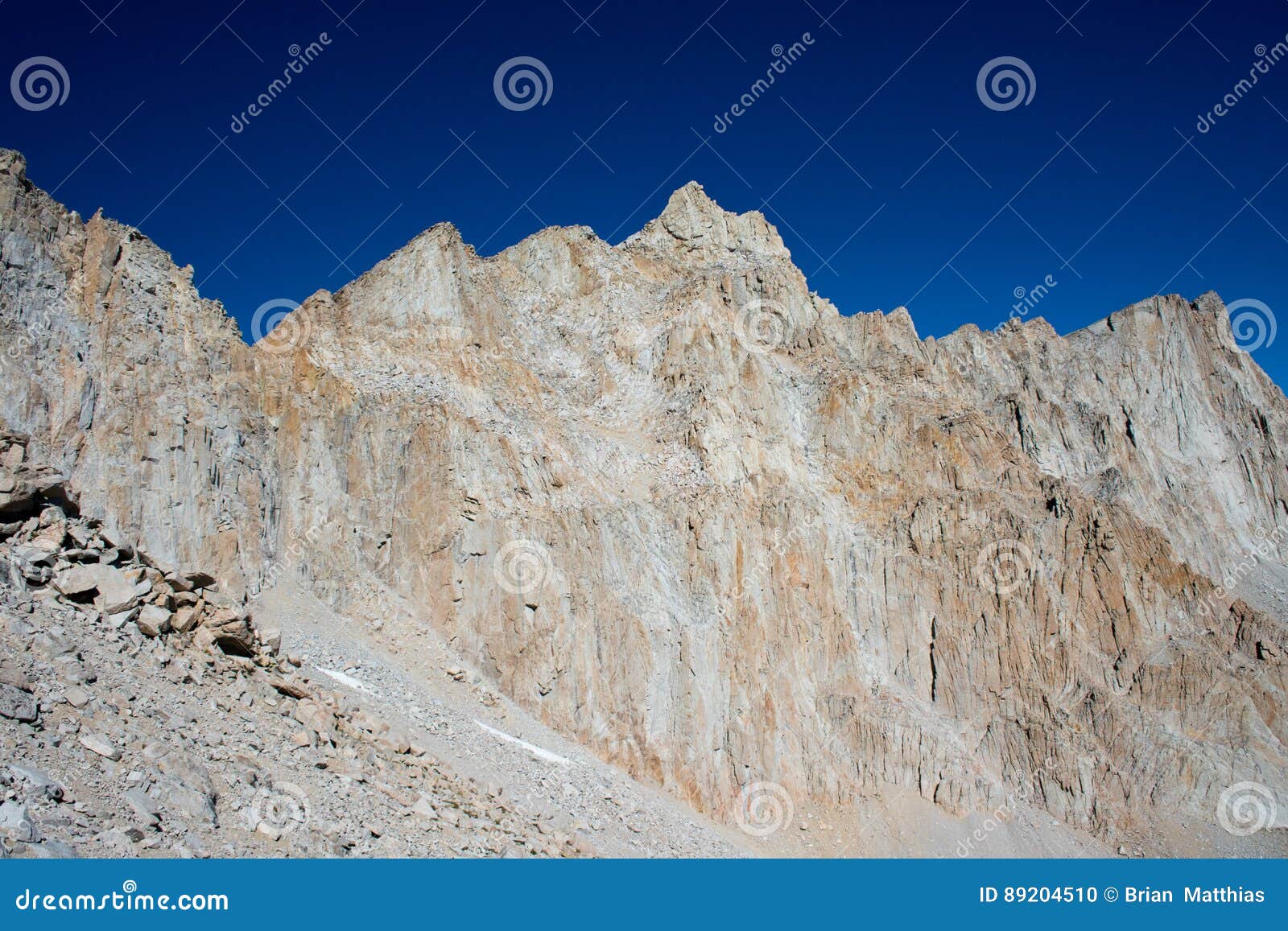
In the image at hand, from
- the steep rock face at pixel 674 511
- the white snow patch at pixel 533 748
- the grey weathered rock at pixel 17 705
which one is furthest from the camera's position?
the steep rock face at pixel 674 511

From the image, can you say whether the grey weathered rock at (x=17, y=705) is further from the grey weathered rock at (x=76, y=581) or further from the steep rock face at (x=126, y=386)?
the steep rock face at (x=126, y=386)

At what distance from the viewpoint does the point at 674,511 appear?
41531 mm

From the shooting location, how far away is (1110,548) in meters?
50.0

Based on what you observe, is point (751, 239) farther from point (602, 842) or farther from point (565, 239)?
point (602, 842)

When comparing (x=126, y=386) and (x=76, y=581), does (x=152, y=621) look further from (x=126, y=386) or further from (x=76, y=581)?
(x=126, y=386)

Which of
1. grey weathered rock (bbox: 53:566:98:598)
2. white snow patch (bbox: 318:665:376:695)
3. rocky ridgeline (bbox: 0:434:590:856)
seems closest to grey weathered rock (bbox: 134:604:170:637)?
rocky ridgeline (bbox: 0:434:590:856)

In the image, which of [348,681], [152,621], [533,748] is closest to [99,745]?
[152,621]

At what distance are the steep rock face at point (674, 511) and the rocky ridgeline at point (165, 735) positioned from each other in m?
13.0

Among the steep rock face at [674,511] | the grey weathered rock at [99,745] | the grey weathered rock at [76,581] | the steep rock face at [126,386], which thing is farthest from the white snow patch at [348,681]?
the grey weathered rock at [99,745]

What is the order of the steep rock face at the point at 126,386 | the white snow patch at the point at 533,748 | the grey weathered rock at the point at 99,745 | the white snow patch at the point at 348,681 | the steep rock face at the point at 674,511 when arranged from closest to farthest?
the grey weathered rock at the point at 99,745 → the white snow patch at the point at 348,681 → the steep rock face at the point at 126,386 → the white snow patch at the point at 533,748 → the steep rock face at the point at 674,511

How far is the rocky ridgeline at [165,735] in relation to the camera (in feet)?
41.6

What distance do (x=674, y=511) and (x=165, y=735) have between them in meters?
28.3

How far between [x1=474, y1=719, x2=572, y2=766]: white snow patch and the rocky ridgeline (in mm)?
8578

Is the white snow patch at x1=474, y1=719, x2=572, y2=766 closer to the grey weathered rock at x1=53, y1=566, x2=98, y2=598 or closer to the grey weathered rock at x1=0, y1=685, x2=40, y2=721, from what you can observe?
the grey weathered rock at x1=53, y1=566, x2=98, y2=598
